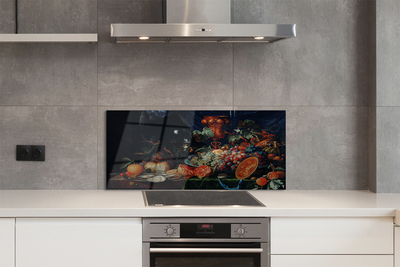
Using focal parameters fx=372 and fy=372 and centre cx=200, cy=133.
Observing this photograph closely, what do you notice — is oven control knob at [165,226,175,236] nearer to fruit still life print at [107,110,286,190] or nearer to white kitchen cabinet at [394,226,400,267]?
fruit still life print at [107,110,286,190]

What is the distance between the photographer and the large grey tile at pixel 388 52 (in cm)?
222

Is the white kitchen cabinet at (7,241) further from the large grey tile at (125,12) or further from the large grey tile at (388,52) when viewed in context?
the large grey tile at (388,52)

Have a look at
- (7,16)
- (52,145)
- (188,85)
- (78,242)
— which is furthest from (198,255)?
(7,16)

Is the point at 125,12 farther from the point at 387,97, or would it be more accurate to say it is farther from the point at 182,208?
the point at 387,97

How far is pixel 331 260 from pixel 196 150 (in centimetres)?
99

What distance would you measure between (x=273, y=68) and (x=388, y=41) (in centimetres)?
69

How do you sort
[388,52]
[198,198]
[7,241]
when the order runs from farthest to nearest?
[388,52], [198,198], [7,241]

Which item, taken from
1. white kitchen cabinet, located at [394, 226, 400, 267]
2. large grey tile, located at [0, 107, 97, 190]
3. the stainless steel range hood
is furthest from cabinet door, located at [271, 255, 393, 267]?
large grey tile, located at [0, 107, 97, 190]

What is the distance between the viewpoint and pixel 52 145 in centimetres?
231

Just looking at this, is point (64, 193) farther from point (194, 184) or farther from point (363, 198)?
point (363, 198)

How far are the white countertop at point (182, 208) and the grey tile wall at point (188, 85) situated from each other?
1.01 feet

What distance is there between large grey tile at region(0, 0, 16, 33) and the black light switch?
0.71 metres

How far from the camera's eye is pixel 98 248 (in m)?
1.78

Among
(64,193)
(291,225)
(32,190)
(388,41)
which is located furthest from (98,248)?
(388,41)
